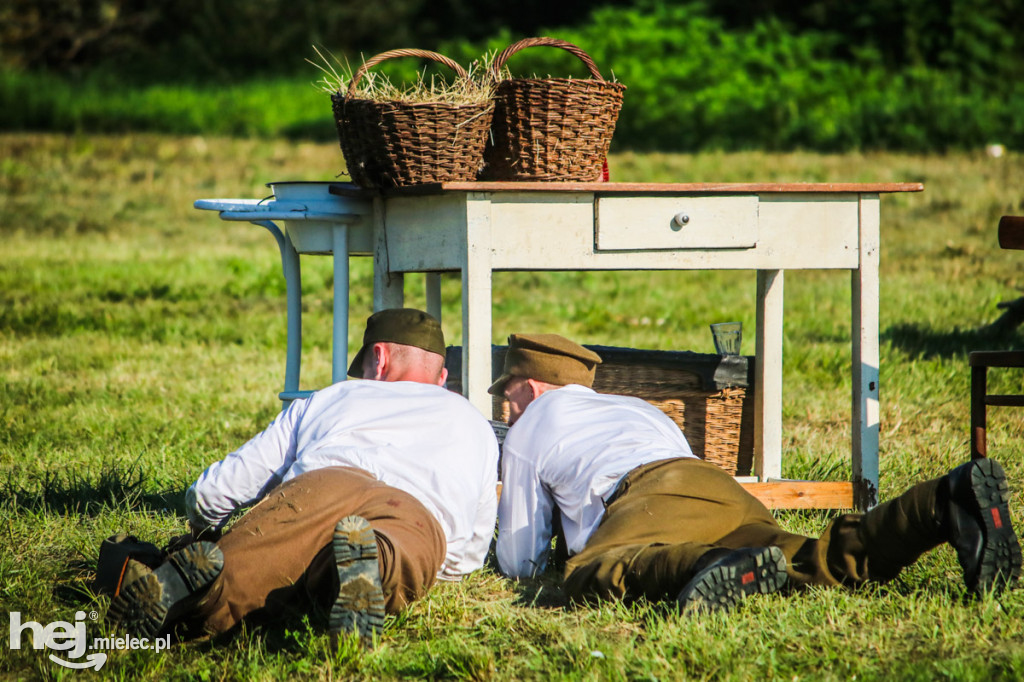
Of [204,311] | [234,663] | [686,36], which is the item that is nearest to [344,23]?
[686,36]

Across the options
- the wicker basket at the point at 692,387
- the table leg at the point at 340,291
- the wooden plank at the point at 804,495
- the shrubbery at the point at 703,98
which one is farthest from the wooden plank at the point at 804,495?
the shrubbery at the point at 703,98

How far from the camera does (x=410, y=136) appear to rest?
359 cm

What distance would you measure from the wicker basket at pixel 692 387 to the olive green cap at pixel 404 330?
2.59 feet

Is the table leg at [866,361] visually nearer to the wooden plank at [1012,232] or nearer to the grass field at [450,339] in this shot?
the grass field at [450,339]

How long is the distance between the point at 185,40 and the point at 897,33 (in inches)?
695

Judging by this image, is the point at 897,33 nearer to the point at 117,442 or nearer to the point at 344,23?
the point at 344,23

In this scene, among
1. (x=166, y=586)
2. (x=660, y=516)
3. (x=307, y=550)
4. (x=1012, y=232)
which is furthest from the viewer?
(x=1012, y=232)

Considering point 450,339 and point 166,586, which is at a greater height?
point 450,339

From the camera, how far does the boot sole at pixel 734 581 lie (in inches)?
101

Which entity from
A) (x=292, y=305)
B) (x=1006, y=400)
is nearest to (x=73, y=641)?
(x=292, y=305)

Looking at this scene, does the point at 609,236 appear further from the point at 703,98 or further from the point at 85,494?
the point at 703,98

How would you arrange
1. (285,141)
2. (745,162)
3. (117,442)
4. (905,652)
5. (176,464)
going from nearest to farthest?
1. (905,652)
2. (176,464)
3. (117,442)
4. (745,162)
5. (285,141)

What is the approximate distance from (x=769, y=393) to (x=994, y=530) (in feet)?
5.39

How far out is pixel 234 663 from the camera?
8.40ft
